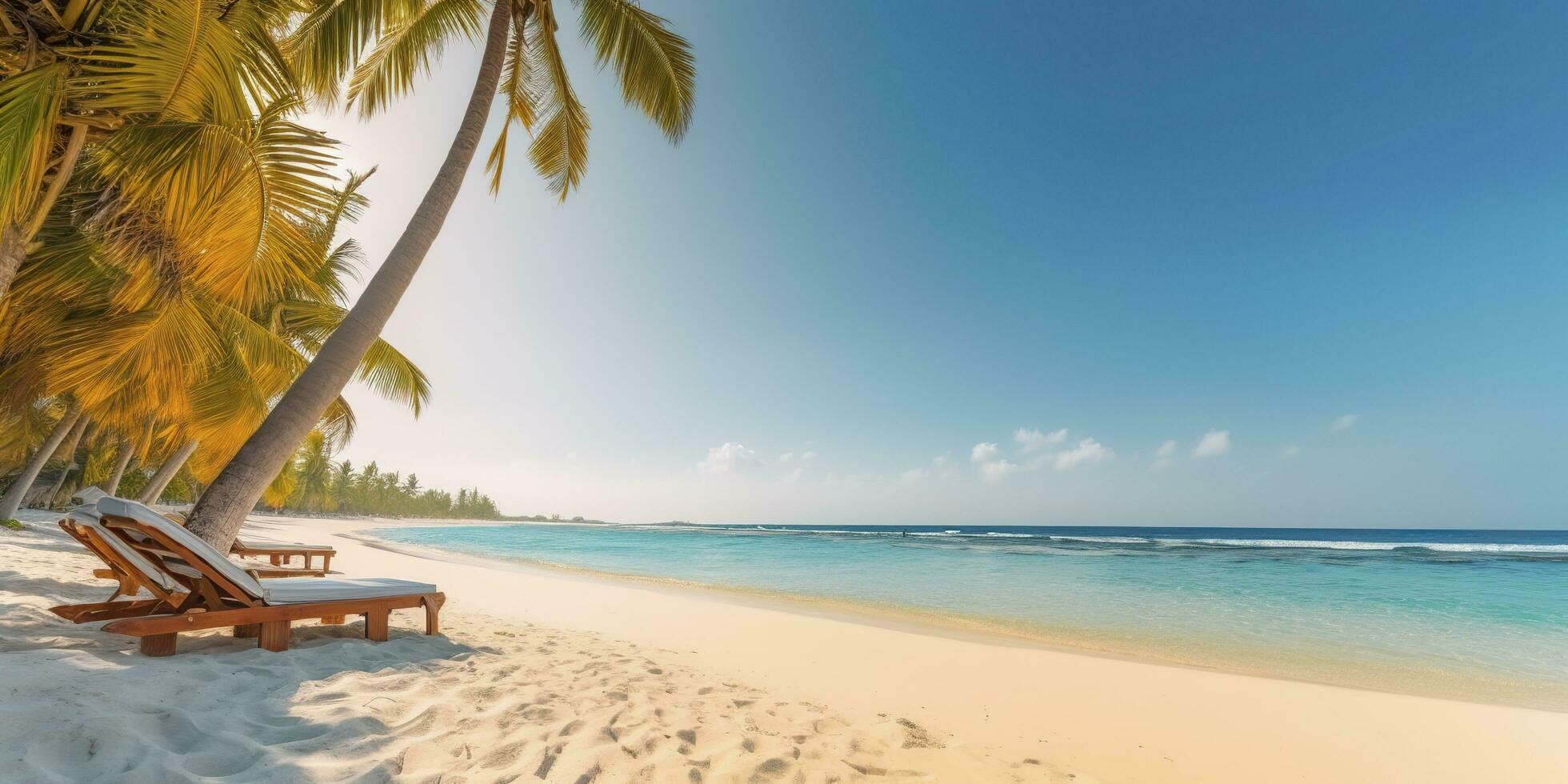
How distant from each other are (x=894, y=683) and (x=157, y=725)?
14.4 feet

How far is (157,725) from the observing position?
2.22 m

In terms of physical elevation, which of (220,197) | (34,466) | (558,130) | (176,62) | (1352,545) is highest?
(558,130)

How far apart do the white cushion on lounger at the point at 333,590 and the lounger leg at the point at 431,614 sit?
3.0 inches

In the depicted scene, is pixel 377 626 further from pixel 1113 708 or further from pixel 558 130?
pixel 558 130

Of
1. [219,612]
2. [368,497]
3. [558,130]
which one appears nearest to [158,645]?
[219,612]

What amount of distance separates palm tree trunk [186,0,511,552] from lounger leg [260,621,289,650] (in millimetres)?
1417

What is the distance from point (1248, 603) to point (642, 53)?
15.0 metres

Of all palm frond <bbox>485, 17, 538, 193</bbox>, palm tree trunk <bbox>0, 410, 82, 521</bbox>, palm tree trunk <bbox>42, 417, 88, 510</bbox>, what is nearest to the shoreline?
palm frond <bbox>485, 17, 538, 193</bbox>

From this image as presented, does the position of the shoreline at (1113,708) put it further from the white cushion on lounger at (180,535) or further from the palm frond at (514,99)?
the palm frond at (514,99)

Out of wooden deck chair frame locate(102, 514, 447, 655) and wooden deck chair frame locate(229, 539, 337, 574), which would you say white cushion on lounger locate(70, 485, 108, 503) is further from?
wooden deck chair frame locate(229, 539, 337, 574)

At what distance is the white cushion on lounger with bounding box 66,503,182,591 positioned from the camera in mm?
3152

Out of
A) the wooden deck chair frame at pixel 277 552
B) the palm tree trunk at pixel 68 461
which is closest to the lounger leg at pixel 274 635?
the wooden deck chair frame at pixel 277 552

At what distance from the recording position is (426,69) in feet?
25.4

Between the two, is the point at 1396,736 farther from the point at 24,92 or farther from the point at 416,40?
the point at 416,40
